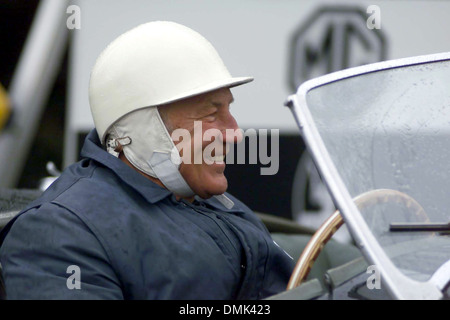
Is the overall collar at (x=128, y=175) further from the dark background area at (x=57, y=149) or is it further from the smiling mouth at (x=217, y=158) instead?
the dark background area at (x=57, y=149)

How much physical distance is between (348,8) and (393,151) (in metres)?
3.58

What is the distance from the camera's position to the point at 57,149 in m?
5.35

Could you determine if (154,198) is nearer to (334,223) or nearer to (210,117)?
(210,117)

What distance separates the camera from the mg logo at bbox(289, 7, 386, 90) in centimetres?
518

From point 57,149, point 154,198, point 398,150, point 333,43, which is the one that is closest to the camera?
point 398,150

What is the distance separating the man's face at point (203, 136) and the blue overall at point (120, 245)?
85 millimetres

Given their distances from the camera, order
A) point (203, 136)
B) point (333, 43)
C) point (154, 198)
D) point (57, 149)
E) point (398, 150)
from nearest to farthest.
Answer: point (398, 150), point (154, 198), point (203, 136), point (333, 43), point (57, 149)

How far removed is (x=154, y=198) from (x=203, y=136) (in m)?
0.24

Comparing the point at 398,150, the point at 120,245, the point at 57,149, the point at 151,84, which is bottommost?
the point at 57,149

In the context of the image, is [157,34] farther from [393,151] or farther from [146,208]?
[393,151]

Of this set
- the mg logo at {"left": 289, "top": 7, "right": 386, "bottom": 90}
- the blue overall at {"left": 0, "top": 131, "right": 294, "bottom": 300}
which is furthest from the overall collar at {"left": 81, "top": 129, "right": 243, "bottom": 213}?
the mg logo at {"left": 289, "top": 7, "right": 386, "bottom": 90}

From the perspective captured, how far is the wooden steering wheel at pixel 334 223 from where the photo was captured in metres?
1.69

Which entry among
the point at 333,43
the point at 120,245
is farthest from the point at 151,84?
the point at 333,43
